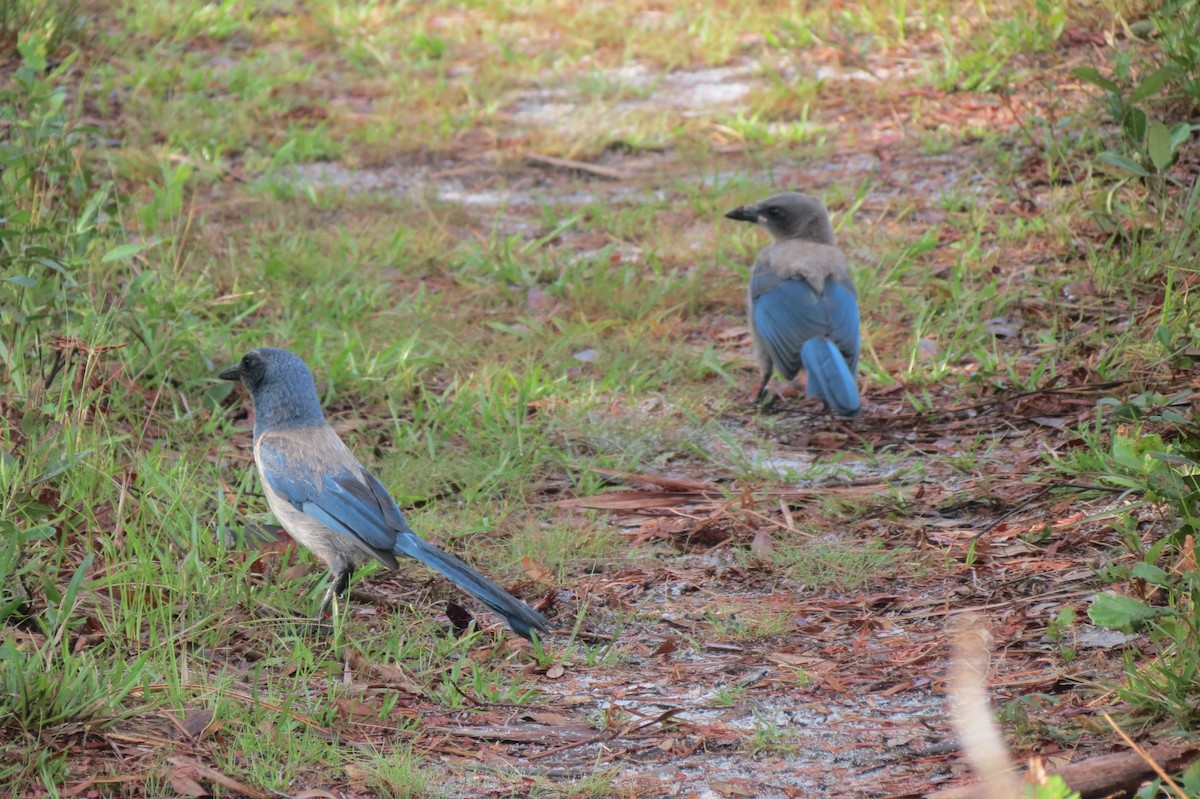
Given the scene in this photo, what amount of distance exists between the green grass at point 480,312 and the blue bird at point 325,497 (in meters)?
0.19

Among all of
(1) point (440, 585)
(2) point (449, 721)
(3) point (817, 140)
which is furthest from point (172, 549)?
(3) point (817, 140)

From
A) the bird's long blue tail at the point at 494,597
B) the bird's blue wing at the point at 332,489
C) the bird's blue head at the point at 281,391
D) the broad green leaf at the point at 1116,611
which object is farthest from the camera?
the bird's blue head at the point at 281,391

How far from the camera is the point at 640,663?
4168mm

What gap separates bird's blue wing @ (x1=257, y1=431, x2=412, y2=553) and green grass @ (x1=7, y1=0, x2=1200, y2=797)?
0.84 ft

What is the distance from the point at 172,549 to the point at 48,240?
1.96 m

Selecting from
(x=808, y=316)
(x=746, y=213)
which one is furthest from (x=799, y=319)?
(x=746, y=213)

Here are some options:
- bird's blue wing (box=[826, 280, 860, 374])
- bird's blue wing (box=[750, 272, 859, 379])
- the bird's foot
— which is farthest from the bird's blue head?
bird's blue wing (box=[826, 280, 860, 374])

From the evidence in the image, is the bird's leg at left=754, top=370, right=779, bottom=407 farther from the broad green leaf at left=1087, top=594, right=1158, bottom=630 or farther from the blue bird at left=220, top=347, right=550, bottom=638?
the broad green leaf at left=1087, top=594, right=1158, bottom=630

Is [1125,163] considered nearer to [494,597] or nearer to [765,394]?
[765,394]

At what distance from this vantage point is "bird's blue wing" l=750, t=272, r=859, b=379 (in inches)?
244

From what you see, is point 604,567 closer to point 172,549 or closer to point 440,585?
point 440,585

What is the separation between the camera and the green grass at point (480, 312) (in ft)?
12.9

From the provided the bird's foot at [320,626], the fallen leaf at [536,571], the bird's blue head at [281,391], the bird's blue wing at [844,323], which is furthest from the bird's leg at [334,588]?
the bird's blue wing at [844,323]

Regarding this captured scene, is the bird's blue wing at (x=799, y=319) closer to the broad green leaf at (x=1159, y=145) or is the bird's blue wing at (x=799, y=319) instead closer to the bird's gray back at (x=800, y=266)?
the bird's gray back at (x=800, y=266)
